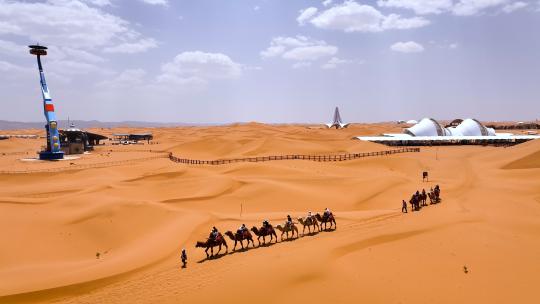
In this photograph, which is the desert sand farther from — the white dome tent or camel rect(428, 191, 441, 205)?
the white dome tent

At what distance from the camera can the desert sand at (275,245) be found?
12.5m

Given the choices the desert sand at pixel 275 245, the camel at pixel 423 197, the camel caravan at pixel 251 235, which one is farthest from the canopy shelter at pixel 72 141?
the camel at pixel 423 197

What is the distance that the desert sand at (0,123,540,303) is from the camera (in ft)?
41.0

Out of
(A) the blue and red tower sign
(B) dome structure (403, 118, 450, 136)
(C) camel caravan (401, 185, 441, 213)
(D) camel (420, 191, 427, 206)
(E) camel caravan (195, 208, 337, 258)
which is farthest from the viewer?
(B) dome structure (403, 118, 450, 136)

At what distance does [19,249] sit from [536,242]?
25.8 metres

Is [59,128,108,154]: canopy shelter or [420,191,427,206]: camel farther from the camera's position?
[59,128,108,154]: canopy shelter

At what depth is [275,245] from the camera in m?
17.5

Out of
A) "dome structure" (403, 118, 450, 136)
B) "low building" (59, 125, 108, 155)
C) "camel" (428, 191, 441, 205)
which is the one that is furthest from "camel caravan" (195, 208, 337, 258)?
"dome structure" (403, 118, 450, 136)

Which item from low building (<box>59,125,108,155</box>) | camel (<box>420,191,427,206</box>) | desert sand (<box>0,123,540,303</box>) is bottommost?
desert sand (<box>0,123,540,303</box>)

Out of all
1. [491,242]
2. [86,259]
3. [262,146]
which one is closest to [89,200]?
[86,259]

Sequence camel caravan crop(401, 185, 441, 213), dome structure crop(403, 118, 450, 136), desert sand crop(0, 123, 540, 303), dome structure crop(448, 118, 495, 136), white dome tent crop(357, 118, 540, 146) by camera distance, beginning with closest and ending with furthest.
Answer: desert sand crop(0, 123, 540, 303) → camel caravan crop(401, 185, 441, 213) → white dome tent crop(357, 118, 540, 146) → dome structure crop(403, 118, 450, 136) → dome structure crop(448, 118, 495, 136)

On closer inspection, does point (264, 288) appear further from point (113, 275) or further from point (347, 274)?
point (113, 275)

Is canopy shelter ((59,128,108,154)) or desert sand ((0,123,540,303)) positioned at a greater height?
canopy shelter ((59,128,108,154))

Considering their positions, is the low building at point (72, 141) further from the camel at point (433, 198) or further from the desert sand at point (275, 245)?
the camel at point (433, 198)
